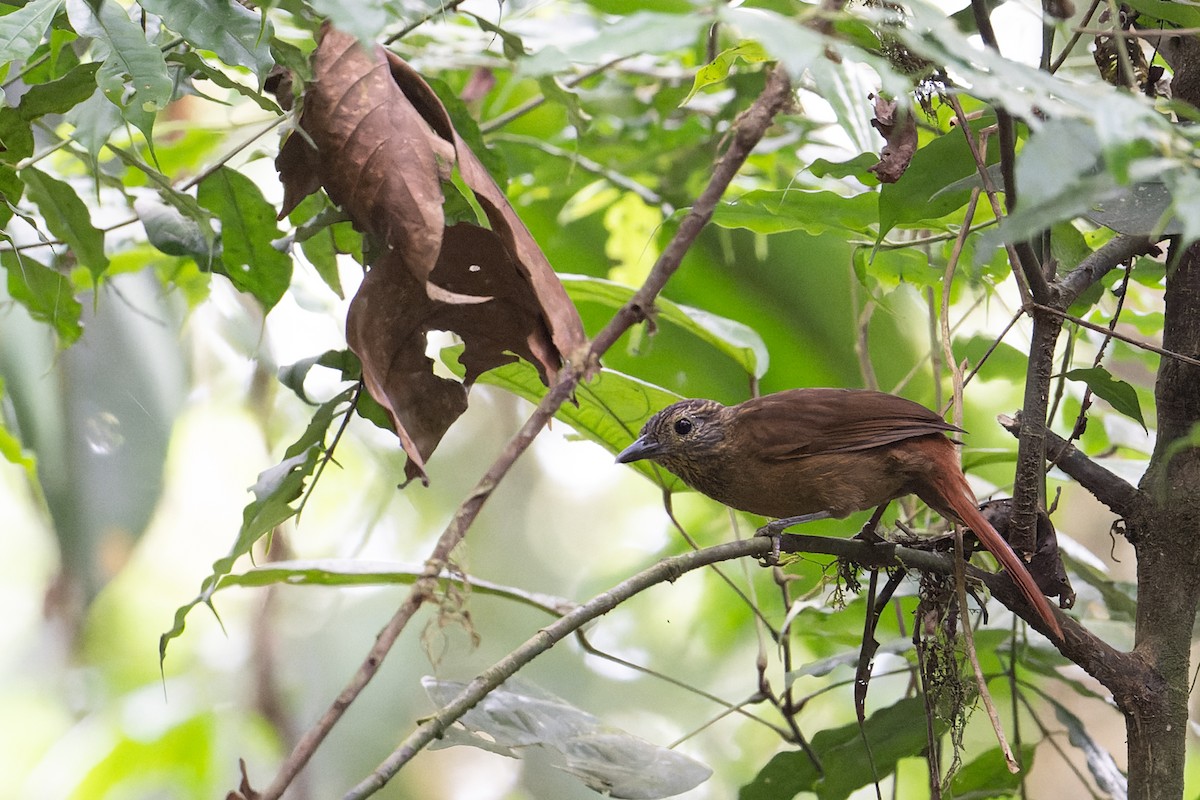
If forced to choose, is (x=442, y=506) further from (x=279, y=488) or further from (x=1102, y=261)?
(x=1102, y=261)

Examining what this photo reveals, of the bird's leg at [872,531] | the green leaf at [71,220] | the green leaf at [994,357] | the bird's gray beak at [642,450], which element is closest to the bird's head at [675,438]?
the bird's gray beak at [642,450]

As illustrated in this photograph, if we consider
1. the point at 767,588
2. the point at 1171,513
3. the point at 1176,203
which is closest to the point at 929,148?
the point at 1171,513

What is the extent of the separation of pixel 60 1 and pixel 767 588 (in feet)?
7.19

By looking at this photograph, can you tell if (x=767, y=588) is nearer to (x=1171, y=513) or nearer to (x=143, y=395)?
(x=1171, y=513)

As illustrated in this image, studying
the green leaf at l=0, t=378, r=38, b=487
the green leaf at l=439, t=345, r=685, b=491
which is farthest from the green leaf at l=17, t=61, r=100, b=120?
the green leaf at l=0, t=378, r=38, b=487

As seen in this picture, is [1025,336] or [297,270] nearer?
[1025,336]

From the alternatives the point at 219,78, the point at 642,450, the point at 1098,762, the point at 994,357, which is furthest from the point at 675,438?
the point at 219,78

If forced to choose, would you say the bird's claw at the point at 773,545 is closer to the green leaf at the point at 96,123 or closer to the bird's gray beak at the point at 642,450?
the bird's gray beak at the point at 642,450

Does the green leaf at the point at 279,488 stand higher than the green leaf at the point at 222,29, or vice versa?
the green leaf at the point at 222,29

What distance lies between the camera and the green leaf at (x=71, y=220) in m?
1.54

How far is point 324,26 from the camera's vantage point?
4.27 feet

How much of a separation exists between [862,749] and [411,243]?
48.5 inches

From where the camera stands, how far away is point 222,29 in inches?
48.2

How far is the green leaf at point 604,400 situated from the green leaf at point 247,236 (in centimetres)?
31
